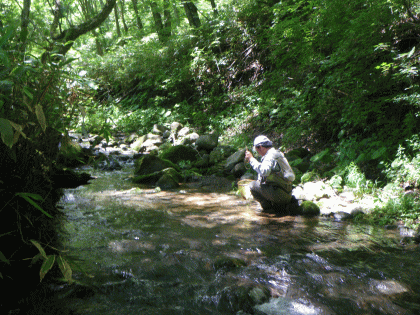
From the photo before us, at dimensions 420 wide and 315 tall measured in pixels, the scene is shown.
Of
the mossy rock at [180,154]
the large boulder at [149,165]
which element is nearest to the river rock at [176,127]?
the mossy rock at [180,154]

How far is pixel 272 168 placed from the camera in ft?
17.5

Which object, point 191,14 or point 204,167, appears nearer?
point 204,167

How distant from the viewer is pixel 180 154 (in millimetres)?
10484

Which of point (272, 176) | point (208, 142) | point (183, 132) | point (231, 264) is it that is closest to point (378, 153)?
point (272, 176)

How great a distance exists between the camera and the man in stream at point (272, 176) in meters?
5.30

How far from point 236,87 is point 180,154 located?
4319 mm

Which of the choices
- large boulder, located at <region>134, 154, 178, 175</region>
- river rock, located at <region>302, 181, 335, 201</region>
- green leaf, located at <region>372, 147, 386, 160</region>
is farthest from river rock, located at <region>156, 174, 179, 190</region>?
green leaf, located at <region>372, 147, 386, 160</region>

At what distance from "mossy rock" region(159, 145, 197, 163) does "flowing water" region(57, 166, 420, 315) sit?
4639 mm

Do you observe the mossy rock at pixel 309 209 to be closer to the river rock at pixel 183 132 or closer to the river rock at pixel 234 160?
the river rock at pixel 234 160

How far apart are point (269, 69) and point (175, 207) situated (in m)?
8.12

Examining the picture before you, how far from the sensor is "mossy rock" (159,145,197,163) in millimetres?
10430

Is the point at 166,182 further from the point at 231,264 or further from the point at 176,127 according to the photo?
the point at 176,127

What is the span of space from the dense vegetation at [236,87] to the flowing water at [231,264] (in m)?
0.71

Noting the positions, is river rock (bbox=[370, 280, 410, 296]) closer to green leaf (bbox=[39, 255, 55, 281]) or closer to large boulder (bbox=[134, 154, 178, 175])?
green leaf (bbox=[39, 255, 55, 281])
